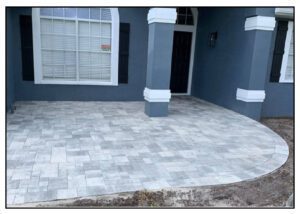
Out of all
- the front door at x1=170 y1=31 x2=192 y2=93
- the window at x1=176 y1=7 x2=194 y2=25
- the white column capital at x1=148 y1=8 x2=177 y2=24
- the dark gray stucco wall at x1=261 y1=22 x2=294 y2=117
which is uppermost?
the window at x1=176 y1=7 x2=194 y2=25

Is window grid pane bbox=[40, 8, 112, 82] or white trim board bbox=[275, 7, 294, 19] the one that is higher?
white trim board bbox=[275, 7, 294, 19]

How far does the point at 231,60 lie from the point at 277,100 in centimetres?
165

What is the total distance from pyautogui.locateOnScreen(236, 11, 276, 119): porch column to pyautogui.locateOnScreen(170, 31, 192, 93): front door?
8.11ft

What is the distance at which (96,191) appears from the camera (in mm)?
2729

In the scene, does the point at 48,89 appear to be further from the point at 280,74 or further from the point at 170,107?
the point at 280,74

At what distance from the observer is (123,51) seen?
7.07 metres

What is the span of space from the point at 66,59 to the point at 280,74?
5578 millimetres

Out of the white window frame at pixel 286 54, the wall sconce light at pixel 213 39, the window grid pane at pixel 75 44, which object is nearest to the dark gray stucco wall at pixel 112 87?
the window grid pane at pixel 75 44

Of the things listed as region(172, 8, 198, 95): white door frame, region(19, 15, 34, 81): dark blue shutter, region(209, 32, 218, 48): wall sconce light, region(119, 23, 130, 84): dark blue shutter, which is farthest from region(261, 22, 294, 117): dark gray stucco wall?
region(19, 15, 34, 81): dark blue shutter

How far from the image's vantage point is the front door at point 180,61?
8.25 meters

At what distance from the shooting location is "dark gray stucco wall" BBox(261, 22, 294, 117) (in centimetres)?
683

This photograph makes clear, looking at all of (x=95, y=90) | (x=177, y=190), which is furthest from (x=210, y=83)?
(x=177, y=190)

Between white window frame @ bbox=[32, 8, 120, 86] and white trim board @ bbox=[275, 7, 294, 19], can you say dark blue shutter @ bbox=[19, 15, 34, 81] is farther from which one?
white trim board @ bbox=[275, 7, 294, 19]

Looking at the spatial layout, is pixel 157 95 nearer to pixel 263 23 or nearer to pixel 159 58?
pixel 159 58
